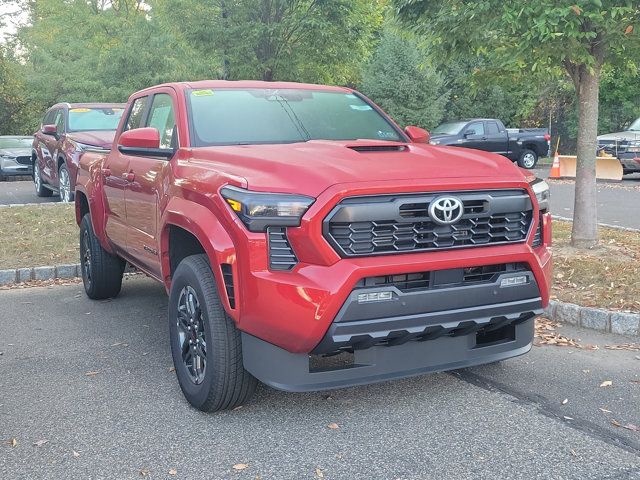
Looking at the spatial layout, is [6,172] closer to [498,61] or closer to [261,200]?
[498,61]

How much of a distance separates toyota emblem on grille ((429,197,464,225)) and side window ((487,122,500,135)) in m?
21.0

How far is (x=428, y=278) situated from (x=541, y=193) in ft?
3.38

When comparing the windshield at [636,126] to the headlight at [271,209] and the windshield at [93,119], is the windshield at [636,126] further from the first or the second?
the headlight at [271,209]

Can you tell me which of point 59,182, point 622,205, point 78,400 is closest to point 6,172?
point 59,182

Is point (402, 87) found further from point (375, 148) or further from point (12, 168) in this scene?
point (375, 148)

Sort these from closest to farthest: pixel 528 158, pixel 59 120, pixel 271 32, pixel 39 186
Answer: pixel 59 120 → pixel 39 186 → pixel 271 32 → pixel 528 158

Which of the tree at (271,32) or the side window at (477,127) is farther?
the side window at (477,127)

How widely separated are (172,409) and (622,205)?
1137 centimetres

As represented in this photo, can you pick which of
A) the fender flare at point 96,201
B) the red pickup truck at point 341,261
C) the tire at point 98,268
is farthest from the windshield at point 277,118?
the tire at point 98,268

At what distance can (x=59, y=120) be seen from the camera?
44.9 ft

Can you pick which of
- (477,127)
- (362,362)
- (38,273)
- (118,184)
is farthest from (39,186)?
(477,127)

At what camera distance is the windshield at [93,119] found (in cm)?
1323

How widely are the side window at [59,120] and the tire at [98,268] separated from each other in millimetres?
7018

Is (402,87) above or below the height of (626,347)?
above
